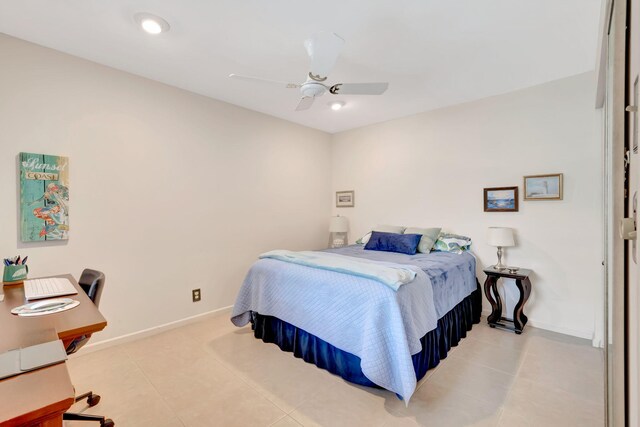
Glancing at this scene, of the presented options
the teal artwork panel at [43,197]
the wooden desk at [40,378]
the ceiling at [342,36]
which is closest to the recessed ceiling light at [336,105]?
the ceiling at [342,36]

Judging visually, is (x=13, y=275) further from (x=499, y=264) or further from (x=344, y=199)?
(x=499, y=264)

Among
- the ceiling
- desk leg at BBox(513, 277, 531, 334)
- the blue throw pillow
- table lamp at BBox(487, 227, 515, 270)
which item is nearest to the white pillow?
the blue throw pillow

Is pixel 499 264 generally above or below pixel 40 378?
below

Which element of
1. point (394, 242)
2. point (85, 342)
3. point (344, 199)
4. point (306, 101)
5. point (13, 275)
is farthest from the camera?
point (344, 199)

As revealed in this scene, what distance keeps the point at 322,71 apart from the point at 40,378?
6.94 ft

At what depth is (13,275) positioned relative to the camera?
1763 millimetres

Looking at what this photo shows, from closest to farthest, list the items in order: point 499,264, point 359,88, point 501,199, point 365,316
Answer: point 365,316 → point 359,88 → point 499,264 → point 501,199

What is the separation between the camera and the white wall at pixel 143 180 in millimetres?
2285

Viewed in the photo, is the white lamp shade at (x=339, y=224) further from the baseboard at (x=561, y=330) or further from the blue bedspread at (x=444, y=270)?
the baseboard at (x=561, y=330)

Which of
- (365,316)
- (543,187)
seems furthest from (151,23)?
(543,187)

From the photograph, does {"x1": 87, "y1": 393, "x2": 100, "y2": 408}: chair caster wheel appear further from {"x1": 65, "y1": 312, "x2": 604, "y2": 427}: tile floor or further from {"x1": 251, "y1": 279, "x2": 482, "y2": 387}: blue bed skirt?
{"x1": 251, "y1": 279, "x2": 482, "y2": 387}: blue bed skirt

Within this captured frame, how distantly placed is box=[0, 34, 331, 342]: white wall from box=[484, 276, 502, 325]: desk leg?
262 centimetres

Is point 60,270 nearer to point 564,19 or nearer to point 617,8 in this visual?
point 617,8

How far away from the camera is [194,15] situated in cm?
196
